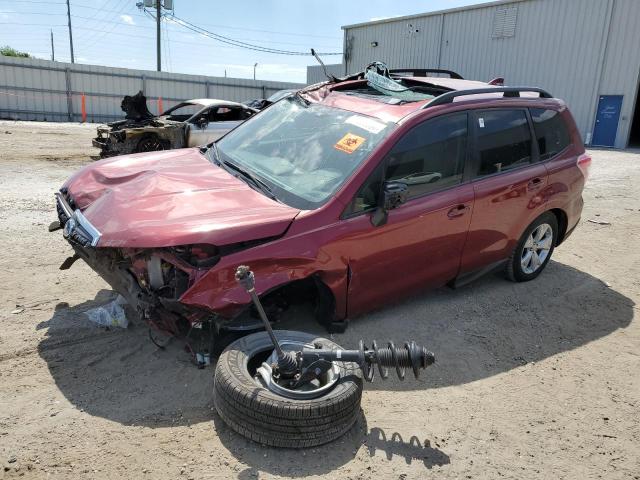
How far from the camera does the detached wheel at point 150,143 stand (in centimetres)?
1152

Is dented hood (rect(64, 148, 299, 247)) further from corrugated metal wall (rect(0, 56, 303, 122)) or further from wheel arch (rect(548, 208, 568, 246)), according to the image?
corrugated metal wall (rect(0, 56, 303, 122))

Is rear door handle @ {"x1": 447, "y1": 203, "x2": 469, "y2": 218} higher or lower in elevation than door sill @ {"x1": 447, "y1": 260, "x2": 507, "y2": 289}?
higher

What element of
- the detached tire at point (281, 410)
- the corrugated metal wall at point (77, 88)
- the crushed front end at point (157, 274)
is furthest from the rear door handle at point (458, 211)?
the corrugated metal wall at point (77, 88)

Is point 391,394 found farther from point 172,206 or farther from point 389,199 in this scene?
point 172,206

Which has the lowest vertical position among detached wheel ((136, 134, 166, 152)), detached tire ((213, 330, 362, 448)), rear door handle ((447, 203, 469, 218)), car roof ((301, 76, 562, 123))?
detached tire ((213, 330, 362, 448))

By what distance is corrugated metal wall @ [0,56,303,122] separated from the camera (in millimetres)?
24391

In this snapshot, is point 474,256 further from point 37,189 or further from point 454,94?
point 37,189

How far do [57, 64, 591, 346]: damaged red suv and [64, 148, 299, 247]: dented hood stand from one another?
0.01m

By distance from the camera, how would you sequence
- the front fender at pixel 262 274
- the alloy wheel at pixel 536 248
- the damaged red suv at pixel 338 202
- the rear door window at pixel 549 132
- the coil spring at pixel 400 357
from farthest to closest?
1. the alloy wheel at pixel 536 248
2. the rear door window at pixel 549 132
3. the damaged red suv at pixel 338 202
4. the front fender at pixel 262 274
5. the coil spring at pixel 400 357

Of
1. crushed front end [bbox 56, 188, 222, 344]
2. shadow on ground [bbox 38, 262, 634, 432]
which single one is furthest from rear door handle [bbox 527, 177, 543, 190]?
crushed front end [bbox 56, 188, 222, 344]

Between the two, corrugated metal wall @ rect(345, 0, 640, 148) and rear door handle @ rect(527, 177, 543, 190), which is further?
corrugated metal wall @ rect(345, 0, 640, 148)

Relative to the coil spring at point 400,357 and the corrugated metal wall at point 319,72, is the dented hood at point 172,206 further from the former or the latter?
the corrugated metal wall at point 319,72

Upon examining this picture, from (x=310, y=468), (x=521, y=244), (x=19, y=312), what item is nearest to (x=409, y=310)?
(x=521, y=244)

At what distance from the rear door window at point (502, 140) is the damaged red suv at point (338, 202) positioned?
0.02m
